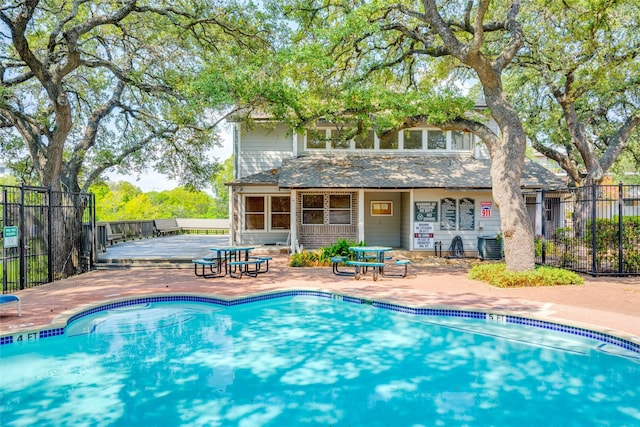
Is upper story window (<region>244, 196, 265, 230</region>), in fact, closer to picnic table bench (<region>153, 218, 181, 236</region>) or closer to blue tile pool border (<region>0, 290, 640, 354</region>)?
blue tile pool border (<region>0, 290, 640, 354</region>)

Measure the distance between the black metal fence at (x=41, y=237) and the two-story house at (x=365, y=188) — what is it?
5.86 m

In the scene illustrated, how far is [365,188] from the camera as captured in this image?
15.3 meters

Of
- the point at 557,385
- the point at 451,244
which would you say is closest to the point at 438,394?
the point at 557,385

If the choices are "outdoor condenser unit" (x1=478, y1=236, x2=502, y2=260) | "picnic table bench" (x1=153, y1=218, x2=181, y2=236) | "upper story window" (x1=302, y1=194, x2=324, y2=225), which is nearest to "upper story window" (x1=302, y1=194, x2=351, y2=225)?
"upper story window" (x1=302, y1=194, x2=324, y2=225)

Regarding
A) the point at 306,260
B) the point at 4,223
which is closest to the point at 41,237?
the point at 4,223

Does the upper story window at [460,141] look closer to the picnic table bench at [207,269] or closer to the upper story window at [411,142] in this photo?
the upper story window at [411,142]

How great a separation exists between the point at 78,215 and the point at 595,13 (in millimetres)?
16602

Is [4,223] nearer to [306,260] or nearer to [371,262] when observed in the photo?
[306,260]

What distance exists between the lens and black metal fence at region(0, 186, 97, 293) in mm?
9539

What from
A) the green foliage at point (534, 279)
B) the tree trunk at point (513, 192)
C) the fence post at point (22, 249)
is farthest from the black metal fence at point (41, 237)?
the tree trunk at point (513, 192)

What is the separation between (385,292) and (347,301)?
3.27 feet

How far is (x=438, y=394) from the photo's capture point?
16.7ft

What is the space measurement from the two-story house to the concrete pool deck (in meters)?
3.72

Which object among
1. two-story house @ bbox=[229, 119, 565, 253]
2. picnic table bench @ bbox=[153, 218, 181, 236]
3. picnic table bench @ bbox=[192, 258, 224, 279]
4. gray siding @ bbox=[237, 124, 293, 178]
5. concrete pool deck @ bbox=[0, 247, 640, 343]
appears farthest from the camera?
picnic table bench @ bbox=[153, 218, 181, 236]
